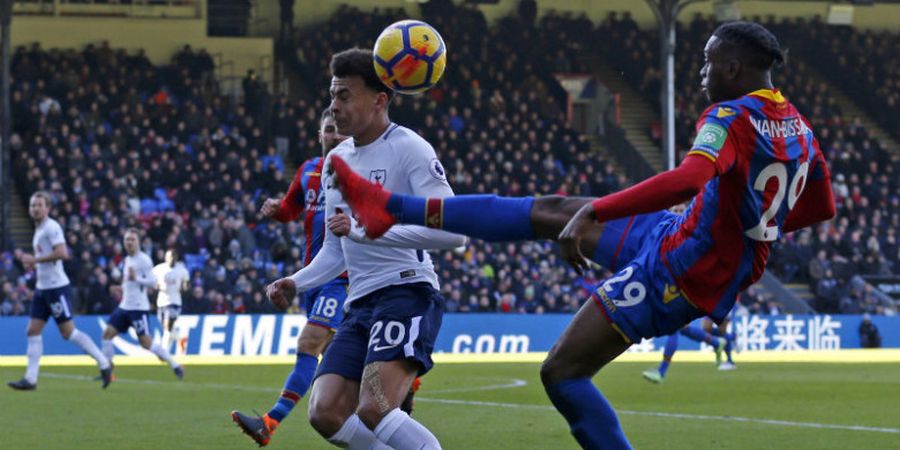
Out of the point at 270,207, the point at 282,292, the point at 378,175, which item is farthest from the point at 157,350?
the point at 378,175

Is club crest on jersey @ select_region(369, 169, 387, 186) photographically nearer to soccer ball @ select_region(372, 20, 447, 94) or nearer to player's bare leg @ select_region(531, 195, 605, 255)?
soccer ball @ select_region(372, 20, 447, 94)

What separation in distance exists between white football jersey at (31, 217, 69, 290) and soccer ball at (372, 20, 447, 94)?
35.1 ft

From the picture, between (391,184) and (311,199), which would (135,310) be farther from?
(391,184)

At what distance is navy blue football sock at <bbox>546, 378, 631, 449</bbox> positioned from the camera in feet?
21.6

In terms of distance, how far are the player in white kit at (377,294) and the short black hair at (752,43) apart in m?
1.44

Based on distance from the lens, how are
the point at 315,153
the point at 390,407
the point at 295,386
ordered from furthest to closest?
the point at 315,153 < the point at 295,386 < the point at 390,407

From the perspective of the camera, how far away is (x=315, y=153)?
36.4 meters

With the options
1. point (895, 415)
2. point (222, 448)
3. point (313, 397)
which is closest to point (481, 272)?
point (895, 415)

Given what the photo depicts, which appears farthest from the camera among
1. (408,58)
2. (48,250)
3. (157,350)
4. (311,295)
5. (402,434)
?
(157,350)

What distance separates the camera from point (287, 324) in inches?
1146

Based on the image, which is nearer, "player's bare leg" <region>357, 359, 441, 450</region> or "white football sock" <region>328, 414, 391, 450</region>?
"player's bare leg" <region>357, 359, 441, 450</region>

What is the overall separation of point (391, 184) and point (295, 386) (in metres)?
3.39

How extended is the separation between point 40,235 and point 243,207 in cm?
1495

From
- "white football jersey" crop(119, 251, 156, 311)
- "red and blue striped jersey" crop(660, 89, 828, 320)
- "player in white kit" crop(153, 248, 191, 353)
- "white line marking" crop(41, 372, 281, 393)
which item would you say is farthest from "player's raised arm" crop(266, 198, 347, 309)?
"player in white kit" crop(153, 248, 191, 353)
